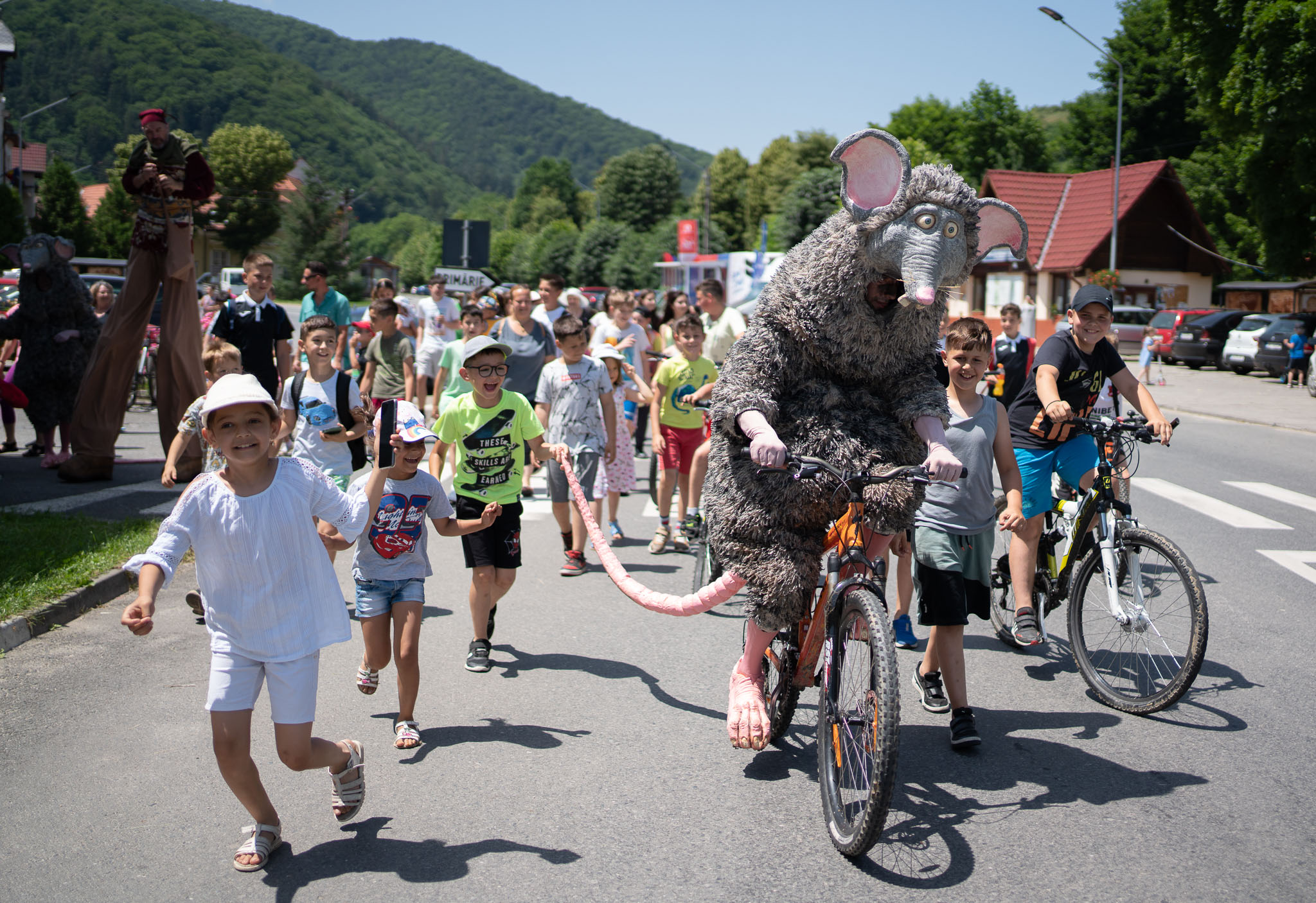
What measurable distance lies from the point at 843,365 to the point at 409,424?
192 centimetres

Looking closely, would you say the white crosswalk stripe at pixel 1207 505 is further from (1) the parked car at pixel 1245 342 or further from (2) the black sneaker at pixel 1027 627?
(1) the parked car at pixel 1245 342

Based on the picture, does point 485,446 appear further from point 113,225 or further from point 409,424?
point 113,225

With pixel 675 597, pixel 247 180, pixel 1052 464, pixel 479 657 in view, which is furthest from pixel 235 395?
pixel 247 180

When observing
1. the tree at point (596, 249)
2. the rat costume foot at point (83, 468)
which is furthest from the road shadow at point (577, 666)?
the tree at point (596, 249)

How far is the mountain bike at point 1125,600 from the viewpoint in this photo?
16.5 feet

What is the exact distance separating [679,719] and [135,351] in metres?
8.16

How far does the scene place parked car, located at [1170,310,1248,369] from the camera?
105 ft

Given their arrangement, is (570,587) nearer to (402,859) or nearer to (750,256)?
(402,859)

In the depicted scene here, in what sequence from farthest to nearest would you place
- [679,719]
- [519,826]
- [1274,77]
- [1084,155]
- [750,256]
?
[1084,155] < [750,256] < [1274,77] < [679,719] < [519,826]

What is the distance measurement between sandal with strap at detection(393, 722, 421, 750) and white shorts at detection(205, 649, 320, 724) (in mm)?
1162

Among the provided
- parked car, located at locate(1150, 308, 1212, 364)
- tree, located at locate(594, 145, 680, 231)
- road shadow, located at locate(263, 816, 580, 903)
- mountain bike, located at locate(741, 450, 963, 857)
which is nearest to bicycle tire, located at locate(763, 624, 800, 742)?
mountain bike, located at locate(741, 450, 963, 857)

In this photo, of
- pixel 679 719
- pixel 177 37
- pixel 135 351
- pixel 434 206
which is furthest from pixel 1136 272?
pixel 434 206

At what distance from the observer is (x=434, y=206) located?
193750 mm

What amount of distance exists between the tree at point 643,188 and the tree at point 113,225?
4309cm
